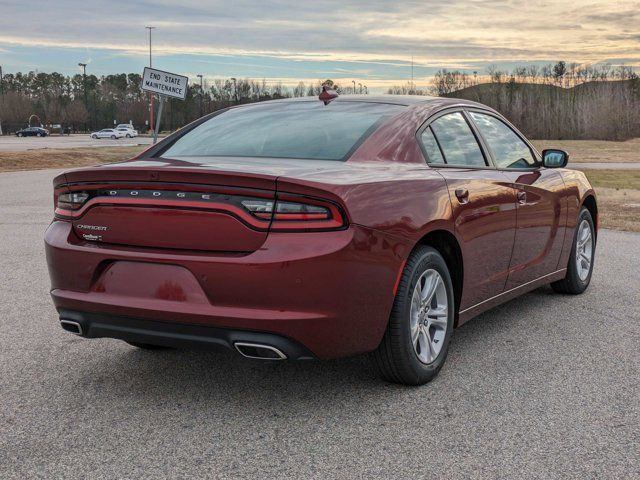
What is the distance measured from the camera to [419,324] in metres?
4.18

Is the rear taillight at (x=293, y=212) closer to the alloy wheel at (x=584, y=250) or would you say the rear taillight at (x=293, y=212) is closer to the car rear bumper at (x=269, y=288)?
the car rear bumper at (x=269, y=288)

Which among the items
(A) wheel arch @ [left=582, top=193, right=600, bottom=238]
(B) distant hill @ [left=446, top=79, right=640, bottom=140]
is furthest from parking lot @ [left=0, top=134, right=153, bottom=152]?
(B) distant hill @ [left=446, top=79, right=640, bottom=140]

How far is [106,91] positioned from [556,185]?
149 meters

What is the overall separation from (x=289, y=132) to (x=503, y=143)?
1.81 meters

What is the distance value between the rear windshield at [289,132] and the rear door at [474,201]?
37cm

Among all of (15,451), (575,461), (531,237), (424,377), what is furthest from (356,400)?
(531,237)

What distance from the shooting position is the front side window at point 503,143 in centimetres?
534

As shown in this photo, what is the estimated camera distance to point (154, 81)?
749 inches

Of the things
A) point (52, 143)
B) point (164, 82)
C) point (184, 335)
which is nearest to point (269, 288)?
point (184, 335)

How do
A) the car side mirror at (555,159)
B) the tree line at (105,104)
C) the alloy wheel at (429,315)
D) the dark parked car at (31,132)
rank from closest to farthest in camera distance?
the alloy wheel at (429,315)
the car side mirror at (555,159)
the dark parked car at (31,132)
the tree line at (105,104)

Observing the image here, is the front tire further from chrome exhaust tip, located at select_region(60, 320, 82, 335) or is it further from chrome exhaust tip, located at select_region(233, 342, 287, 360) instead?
chrome exhaust tip, located at select_region(60, 320, 82, 335)

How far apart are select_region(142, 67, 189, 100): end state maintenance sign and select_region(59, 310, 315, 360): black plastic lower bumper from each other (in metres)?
15.7

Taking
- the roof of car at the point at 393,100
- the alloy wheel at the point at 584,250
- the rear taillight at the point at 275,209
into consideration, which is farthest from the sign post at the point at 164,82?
the rear taillight at the point at 275,209

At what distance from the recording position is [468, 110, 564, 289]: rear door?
5.26m
